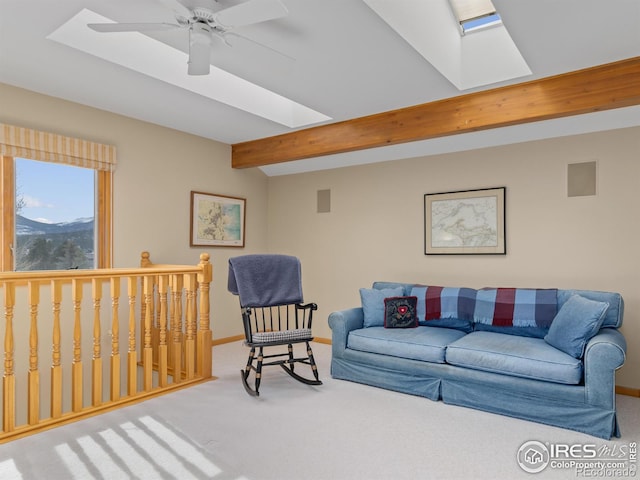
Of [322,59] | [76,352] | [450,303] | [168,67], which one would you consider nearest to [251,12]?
[322,59]

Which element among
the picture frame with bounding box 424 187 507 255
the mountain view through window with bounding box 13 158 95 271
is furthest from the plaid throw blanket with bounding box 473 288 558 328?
the mountain view through window with bounding box 13 158 95 271

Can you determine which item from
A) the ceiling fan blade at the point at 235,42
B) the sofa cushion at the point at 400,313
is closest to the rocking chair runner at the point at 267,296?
the sofa cushion at the point at 400,313

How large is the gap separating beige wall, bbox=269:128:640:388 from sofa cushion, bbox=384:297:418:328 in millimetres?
770

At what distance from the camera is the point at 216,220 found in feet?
17.4

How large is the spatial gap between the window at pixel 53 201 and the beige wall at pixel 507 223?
2.41 metres

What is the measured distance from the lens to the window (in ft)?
11.7

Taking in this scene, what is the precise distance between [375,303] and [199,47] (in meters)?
2.71

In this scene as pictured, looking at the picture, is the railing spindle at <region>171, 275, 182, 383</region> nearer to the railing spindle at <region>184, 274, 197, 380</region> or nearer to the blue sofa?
the railing spindle at <region>184, 274, 197, 380</region>

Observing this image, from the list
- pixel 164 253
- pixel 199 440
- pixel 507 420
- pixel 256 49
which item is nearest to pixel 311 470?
pixel 199 440

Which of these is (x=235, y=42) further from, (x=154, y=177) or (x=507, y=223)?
(x=507, y=223)

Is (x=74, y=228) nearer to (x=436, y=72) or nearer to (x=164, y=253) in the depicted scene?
(x=164, y=253)

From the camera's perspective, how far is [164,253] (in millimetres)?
4727

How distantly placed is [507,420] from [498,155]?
2.51m

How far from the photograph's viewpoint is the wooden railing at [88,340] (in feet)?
9.02
